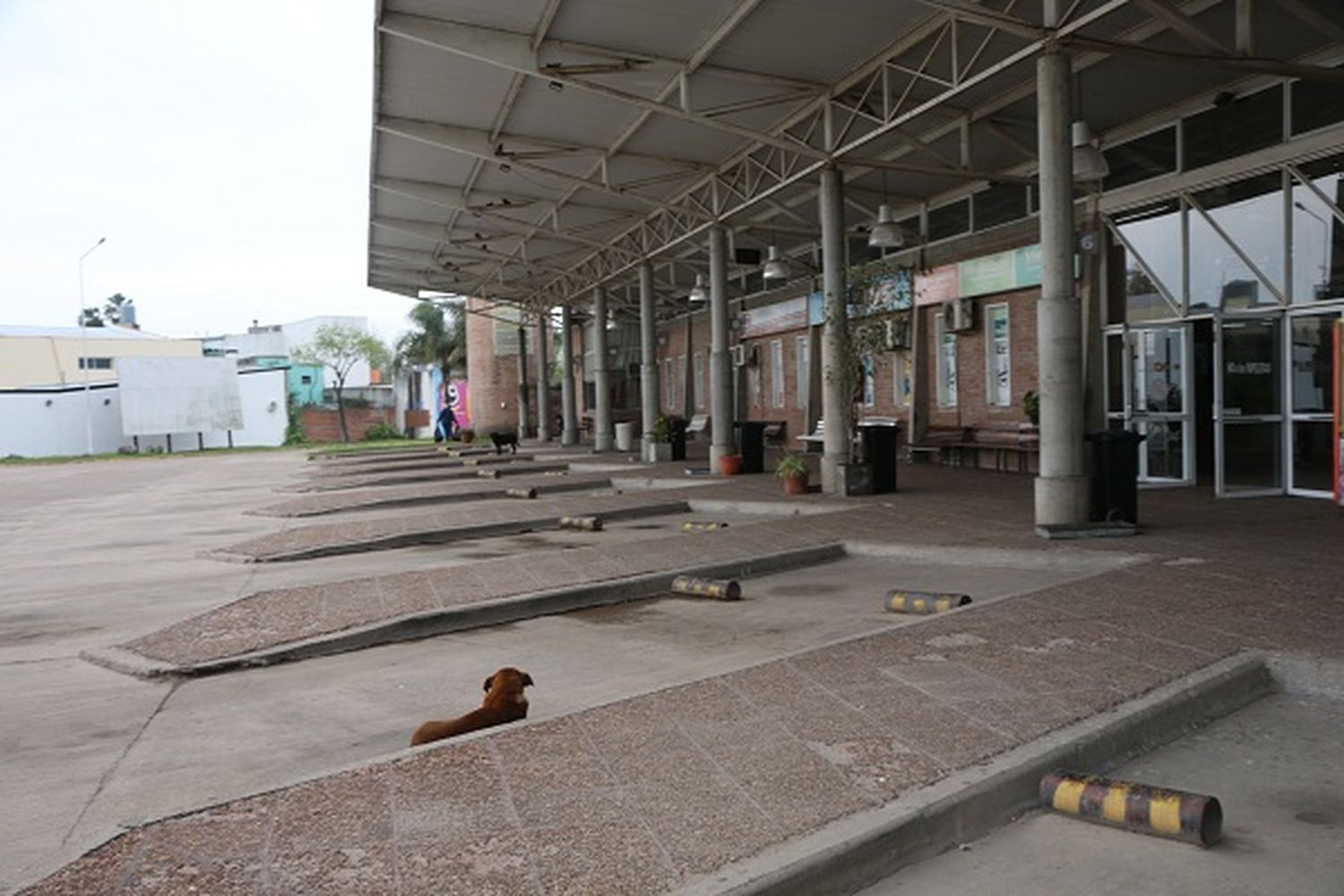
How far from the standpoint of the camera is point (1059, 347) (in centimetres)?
1025

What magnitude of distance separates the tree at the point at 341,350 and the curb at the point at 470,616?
216 feet

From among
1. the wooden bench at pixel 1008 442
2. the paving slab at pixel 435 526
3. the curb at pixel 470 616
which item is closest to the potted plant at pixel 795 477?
the paving slab at pixel 435 526

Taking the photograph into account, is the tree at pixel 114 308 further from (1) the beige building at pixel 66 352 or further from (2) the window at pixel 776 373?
(2) the window at pixel 776 373

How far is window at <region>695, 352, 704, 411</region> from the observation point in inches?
1401

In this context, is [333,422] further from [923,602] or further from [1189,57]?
[923,602]

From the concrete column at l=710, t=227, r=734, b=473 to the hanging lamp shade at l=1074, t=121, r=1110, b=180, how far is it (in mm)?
9016

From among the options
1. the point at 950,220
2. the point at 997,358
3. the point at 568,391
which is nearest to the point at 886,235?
the point at 997,358

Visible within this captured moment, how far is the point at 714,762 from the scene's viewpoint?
4.39 meters

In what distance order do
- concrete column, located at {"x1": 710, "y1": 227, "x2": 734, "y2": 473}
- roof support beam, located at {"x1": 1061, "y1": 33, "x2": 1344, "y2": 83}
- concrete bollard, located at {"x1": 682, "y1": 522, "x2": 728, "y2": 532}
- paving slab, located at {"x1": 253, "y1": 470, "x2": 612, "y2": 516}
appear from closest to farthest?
roof support beam, located at {"x1": 1061, "y1": 33, "x2": 1344, "y2": 83} → concrete bollard, located at {"x1": 682, "y1": 522, "x2": 728, "y2": 532} → paving slab, located at {"x1": 253, "y1": 470, "x2": 612, "y2": 516} → concrete column, located at {"x1": 710, "y1": 227, "x2": 734, "y2": 473}

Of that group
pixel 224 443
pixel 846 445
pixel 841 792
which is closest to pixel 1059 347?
pixel 846 445

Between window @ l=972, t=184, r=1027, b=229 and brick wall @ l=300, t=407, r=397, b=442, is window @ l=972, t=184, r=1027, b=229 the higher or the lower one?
the higher one

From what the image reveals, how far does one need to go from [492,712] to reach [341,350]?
240 ft

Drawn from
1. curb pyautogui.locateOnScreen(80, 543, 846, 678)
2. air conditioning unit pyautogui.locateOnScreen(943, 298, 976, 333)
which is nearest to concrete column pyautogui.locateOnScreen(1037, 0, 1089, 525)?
curb pyautogui.locateOnScreen(80, 543, 846, 678)

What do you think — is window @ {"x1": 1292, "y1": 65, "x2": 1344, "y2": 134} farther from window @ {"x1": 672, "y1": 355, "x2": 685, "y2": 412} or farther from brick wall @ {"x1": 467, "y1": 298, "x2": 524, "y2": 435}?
brick wall @ {"x1": 467, "y1": 298, "x2": 524, "y2": 435}
